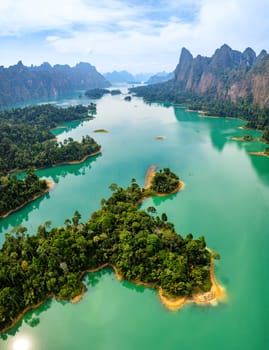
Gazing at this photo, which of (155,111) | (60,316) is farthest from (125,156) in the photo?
(155,111)

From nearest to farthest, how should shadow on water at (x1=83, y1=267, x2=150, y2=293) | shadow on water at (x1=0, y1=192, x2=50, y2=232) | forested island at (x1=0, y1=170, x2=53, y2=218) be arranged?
shadow on water at (x1=83, y1=267, x2=150, y2=293)
shadow on water at (x1=0, y1=192, x2=50, y2=232)
forested island at (x1=0, y1=170, x2=53, y2=218)

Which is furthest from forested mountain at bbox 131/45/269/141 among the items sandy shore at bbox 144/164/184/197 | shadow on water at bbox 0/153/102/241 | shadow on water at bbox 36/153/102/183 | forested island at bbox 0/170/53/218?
forested island at bbox 0/170/53/218

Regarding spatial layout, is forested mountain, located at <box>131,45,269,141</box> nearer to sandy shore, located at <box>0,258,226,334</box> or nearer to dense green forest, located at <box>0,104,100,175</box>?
dense green forest, located at <box>0,104,100,175</box>

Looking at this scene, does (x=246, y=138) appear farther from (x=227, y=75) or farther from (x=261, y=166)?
(x=227, y=75)

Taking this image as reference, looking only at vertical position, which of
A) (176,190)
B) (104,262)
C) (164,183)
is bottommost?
(104,262)

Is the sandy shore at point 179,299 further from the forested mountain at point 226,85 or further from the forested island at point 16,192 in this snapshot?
the forested mountain at point 226,85

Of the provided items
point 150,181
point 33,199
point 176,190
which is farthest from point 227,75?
point 33,199
